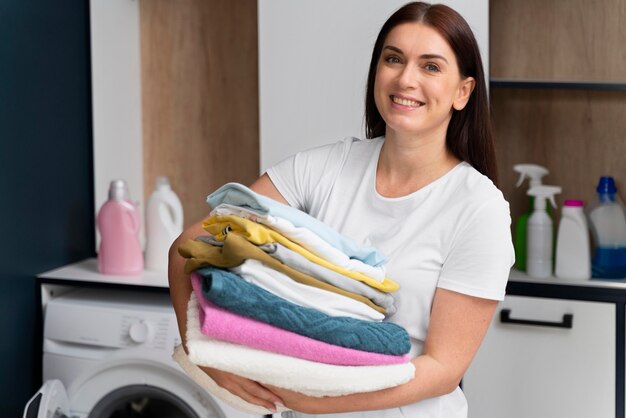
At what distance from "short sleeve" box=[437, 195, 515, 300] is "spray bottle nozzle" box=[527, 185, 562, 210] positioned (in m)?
1.09

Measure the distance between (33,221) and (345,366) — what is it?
5.38ft

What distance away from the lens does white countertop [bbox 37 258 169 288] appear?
8.55 ft

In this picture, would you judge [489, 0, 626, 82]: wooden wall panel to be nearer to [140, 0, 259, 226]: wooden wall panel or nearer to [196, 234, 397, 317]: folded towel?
[140, 0, 259, 226]: wooden wall panel

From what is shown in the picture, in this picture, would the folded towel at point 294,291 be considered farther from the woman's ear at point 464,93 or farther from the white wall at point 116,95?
the white wall at point 116,95

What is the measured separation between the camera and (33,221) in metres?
2.62

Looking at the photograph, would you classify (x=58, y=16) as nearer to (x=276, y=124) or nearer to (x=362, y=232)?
(x=276, y=124)

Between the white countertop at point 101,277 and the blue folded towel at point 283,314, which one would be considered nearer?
the blue folded towel at point 283,314

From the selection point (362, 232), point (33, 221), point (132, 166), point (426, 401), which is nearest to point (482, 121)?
point (362, 232)

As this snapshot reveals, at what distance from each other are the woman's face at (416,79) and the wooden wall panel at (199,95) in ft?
5.05

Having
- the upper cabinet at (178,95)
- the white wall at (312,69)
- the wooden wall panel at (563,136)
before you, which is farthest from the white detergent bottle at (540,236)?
the upper cabinet at (178,95)

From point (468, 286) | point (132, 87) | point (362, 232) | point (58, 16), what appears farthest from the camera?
point (132, 87)

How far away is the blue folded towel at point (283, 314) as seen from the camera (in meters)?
1.21

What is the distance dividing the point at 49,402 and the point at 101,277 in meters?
0.41

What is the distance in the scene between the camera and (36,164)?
2.63m
